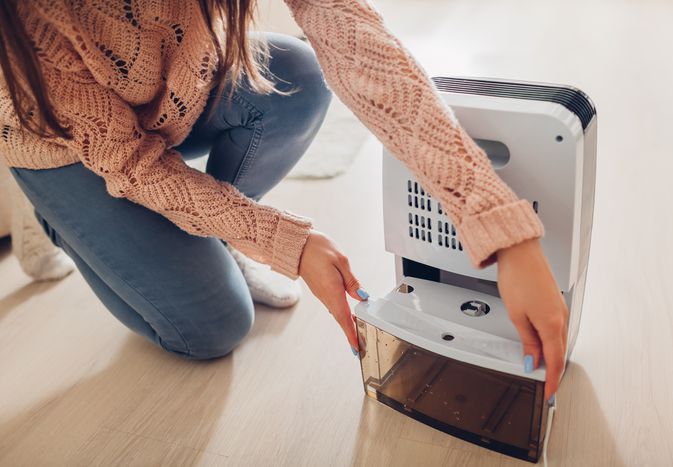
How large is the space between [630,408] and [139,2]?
784 mm

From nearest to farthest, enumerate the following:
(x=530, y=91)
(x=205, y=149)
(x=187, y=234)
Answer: (x=530, y=91)
(x=187, y=234)
(x=205, y=149)

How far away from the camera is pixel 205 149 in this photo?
1.16 metres

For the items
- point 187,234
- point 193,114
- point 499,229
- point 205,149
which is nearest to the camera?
point 499,229

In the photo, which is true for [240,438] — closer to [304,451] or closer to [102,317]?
[304,451]

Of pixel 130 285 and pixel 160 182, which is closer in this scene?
pixel 160 182

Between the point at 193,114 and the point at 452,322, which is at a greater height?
the point at 193,114

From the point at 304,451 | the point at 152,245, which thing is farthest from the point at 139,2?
the point at 304,451

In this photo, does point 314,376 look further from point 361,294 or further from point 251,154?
point 251,154

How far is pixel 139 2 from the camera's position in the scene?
0.81m

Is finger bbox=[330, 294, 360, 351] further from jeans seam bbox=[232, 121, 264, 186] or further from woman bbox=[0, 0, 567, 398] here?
jeans seam bbox=[232, 121, 264, 186]

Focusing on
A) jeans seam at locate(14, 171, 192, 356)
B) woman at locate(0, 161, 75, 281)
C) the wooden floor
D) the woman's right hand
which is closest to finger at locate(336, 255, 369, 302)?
the woman's right hand

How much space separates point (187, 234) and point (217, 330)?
149 millimetres

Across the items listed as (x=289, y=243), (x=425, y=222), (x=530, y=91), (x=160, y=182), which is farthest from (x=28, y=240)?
(x=530, y=91)

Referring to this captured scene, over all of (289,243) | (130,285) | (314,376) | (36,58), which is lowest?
(314,376)
